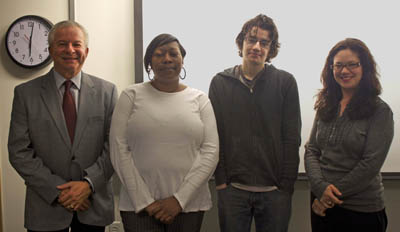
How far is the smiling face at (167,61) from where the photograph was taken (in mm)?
1800

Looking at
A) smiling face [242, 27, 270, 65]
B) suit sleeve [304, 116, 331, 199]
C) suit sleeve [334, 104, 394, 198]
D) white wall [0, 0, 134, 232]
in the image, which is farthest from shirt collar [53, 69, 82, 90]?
suit sleeve [334, 104, 394, 198]

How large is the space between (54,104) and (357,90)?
1577mm

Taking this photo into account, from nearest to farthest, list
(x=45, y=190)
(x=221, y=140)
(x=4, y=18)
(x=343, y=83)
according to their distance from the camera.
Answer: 1. (x=45, y=190)
2. (x=343, y=83)
3. (x=221, y=140)
4. (x=4, y=18)

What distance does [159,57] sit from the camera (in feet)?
5.93

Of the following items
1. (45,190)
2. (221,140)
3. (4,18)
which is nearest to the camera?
(45,190)

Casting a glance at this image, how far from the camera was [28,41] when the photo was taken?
2.43 metres

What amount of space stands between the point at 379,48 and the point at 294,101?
939mm

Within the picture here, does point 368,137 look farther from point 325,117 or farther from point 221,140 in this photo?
point 221,140

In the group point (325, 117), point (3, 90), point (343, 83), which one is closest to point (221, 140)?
point (325, 117)

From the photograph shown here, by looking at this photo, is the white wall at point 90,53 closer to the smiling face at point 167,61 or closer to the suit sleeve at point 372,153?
the smiling face at point 167,61

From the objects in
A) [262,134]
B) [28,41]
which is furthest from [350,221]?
[28,41]

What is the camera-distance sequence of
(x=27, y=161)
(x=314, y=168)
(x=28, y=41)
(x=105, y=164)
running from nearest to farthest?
1. (x=27, y=161)
2. (x=105, y=164)
3. (x=314, y=168)
4. (x=28, y=41)

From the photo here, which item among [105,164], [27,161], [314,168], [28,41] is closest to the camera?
[27,161]

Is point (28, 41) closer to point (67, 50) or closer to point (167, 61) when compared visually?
point (67, 50)
